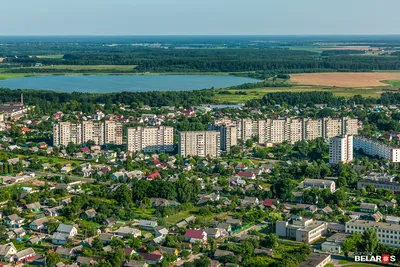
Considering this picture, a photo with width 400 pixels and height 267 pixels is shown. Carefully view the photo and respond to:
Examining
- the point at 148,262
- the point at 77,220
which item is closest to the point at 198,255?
the point at 148,262

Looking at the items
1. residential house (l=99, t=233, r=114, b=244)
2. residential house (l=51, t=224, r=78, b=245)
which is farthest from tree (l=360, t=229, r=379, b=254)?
residential house (l=51, t=224, r=78, b=245)

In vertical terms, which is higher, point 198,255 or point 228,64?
point 228,64

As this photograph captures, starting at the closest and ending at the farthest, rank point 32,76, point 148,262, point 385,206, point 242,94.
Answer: point 148,262
point 385,206
point 242,94
point 32,76

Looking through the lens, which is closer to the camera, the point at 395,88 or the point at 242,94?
the point at 242,94

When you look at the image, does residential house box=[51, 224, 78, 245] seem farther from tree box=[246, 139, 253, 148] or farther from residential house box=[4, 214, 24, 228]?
tree box=[246, 139, 253, 148]

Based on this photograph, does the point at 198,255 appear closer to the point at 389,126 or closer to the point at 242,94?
the point at 389,126

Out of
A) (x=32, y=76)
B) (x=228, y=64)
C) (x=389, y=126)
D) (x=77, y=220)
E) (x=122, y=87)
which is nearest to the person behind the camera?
(x=77, y=220)
